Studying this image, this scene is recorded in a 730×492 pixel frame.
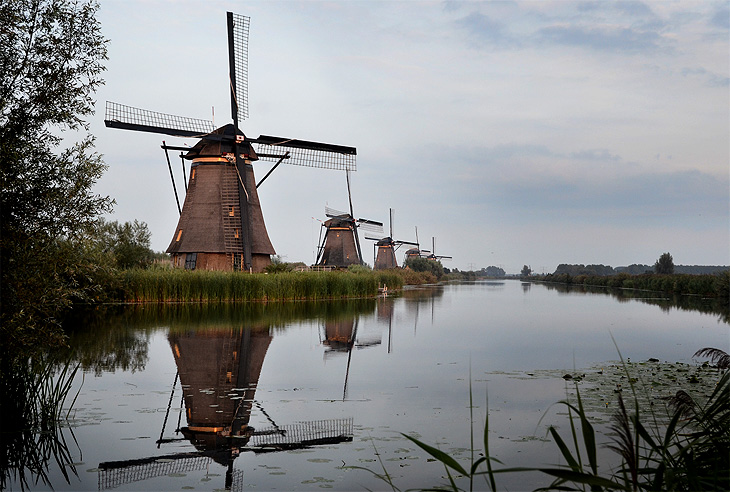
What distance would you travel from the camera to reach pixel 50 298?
6262 mm

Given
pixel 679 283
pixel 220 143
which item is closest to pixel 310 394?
pixel 220 143

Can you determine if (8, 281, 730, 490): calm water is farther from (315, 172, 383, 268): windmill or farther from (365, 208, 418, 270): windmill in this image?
(365, 208, 418, 270): windmill

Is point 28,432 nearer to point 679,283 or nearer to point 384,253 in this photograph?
point 679,283

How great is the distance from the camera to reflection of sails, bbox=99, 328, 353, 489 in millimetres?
4551

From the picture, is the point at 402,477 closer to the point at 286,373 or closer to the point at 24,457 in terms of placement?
the point at 24,457

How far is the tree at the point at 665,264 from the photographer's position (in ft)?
158

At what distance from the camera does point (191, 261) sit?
79.7 feet

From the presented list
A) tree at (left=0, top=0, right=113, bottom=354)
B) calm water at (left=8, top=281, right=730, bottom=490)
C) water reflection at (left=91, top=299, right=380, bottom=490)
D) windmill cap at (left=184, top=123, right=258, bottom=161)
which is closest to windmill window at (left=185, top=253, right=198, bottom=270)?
windmill cap at (left=184, top=123, right=258, bottom=161)

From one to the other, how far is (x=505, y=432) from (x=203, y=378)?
445 centimetres

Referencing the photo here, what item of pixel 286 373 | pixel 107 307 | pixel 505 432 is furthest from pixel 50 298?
pixel 107 307

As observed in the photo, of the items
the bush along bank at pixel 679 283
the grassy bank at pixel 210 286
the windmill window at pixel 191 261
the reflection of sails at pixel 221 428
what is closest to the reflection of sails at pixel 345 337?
the reflection of sails at pixel 221 428

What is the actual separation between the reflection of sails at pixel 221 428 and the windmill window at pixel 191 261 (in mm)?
14725

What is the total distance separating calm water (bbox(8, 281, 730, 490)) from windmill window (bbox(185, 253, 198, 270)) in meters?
8.26

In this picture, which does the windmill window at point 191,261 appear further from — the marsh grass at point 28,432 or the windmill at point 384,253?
the windmill at point 384,253
